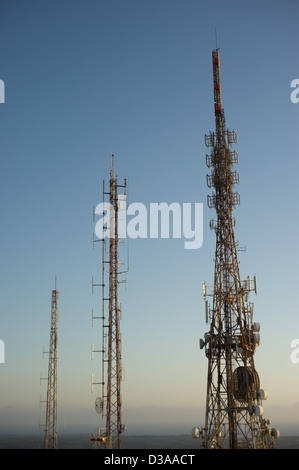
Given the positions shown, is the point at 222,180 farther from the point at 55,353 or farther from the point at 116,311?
the point at 55,353

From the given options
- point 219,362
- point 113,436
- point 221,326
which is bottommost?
point 113,436

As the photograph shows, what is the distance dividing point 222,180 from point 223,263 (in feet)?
26.9

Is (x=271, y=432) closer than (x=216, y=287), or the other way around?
(x=271, y=432)
